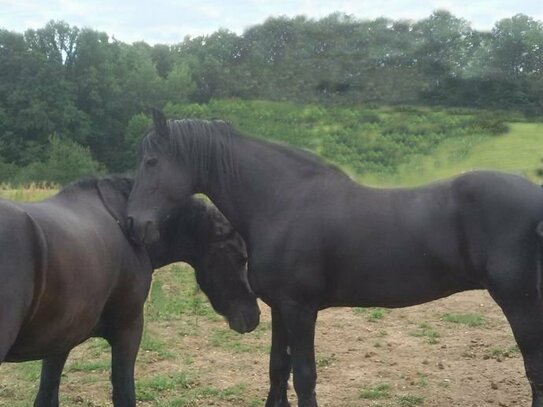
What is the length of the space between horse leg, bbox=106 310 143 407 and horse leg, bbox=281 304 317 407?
1004 mm

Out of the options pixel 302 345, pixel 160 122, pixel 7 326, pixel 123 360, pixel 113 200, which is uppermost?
pixel 160 122

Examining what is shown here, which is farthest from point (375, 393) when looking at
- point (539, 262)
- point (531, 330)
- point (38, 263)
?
point (38, 263)

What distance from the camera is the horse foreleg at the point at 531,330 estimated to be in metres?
3.93

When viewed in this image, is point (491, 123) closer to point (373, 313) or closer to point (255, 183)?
point (255, 183)

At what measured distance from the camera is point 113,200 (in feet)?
14.5

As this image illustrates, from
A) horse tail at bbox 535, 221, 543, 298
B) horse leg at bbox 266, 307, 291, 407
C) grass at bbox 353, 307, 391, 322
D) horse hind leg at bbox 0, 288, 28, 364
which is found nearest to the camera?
horse hind leg at bbox 0, 288, 28, 364

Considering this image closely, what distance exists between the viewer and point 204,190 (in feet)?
15.0

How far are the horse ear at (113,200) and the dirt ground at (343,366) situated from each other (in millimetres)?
1799

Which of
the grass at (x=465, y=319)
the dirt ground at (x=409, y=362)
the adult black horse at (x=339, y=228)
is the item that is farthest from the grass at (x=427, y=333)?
the adult black horse at (x=339, y=228)

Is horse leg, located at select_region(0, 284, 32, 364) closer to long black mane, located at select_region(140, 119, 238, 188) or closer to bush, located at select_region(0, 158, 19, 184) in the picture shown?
long black mane, located at select_region(140, 119, 238, 188)

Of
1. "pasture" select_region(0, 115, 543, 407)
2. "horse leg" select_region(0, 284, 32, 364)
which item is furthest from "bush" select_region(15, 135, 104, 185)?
"horse leg" select_region(0, 284, 32, 364)

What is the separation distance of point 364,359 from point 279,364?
2.08 metres

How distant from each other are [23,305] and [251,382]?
3.25 m

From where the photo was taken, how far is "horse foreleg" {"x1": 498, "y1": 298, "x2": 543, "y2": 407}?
3.93 m
